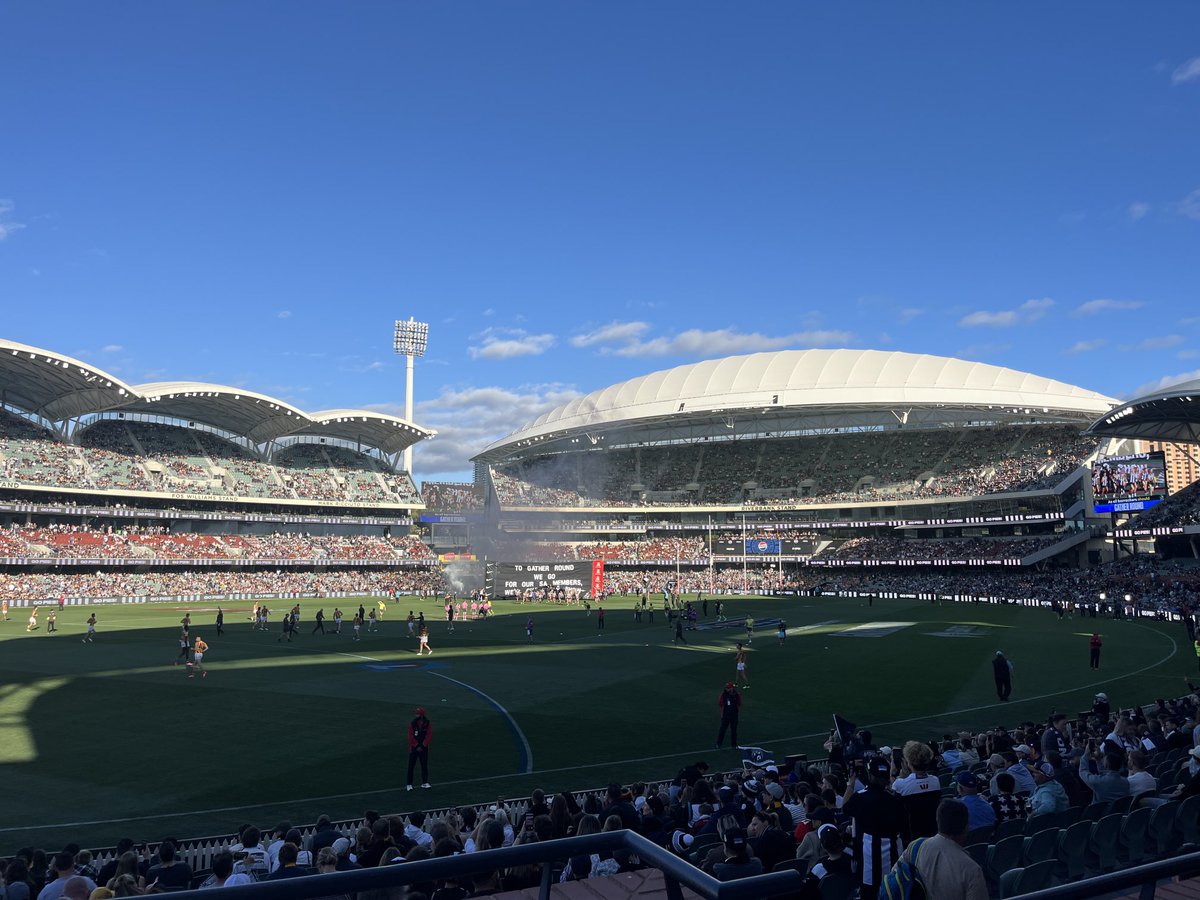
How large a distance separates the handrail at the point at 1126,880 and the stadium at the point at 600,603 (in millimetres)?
3861

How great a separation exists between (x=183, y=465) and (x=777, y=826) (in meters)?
90.6

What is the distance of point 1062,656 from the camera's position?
3225 cm

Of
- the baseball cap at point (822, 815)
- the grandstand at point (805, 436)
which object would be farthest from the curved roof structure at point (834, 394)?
the baseball cap at point (822, 815)

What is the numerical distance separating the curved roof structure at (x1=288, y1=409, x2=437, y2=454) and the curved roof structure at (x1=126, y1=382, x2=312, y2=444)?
2.52m

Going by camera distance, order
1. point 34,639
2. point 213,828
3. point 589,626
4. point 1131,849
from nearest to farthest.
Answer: point 1131,849
point 213,828
point 34,639
point 589,626

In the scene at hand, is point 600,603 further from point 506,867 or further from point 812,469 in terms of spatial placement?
point 506,867

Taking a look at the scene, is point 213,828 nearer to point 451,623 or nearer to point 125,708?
point 125,708

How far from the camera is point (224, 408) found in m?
88.4

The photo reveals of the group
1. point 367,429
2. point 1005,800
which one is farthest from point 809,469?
point 1005,800

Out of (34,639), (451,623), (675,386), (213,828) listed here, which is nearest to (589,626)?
(451,623)

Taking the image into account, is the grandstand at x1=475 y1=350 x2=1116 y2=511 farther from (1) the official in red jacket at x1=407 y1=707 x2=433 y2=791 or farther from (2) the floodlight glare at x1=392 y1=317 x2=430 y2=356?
(1) the official in red jacket at x1=407 y1=707 x2=433 y2=791

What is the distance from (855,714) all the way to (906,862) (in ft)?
64.1

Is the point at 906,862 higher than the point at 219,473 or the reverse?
the reverse

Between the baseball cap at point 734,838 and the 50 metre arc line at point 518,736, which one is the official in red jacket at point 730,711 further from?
the baseball cap at point 734,838
